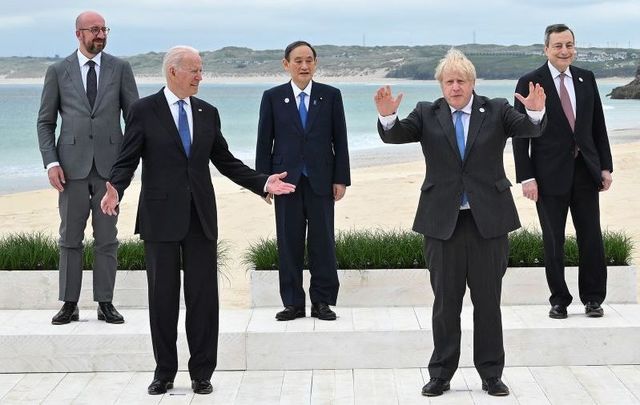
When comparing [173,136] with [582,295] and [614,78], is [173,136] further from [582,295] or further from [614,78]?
[614,78]

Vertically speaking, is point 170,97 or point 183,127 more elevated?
point 170,97

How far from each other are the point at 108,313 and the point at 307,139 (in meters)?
1.40

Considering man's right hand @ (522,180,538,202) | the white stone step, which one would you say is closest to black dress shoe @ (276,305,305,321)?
the white stone step

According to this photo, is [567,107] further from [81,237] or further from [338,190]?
[81,237]

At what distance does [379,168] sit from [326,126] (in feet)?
57.2

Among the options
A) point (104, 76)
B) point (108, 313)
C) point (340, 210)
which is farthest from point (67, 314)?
point (340, 210)

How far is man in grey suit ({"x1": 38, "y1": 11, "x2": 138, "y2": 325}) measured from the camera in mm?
6707

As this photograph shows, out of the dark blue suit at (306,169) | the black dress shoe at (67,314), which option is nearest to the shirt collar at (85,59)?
the dark blue suit at (306,169)

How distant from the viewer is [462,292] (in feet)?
19.2

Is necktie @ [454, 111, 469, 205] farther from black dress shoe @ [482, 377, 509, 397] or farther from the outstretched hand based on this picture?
black dress shoe @ [482, 377, 509, 397]

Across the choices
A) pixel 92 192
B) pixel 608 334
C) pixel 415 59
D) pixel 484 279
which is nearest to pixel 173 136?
pixel 92 192

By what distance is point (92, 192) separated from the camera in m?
6.79

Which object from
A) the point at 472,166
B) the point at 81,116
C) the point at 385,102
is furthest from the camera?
the point at 81,116

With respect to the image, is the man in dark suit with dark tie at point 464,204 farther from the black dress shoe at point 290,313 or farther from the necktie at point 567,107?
the black dress shoe at point 290,313
